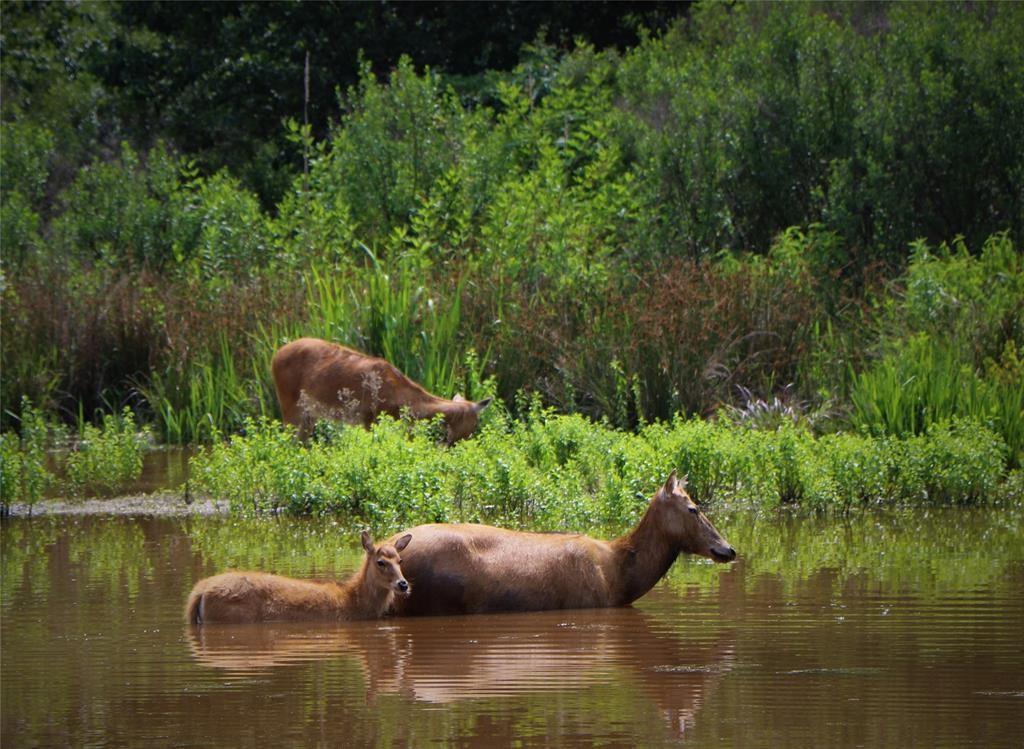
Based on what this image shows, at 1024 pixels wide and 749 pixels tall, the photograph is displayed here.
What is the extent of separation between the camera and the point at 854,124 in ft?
74.2

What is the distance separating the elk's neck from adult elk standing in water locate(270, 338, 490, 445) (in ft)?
18.2

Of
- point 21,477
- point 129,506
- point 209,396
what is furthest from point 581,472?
point 209,396

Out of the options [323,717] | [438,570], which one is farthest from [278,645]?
[323,717]

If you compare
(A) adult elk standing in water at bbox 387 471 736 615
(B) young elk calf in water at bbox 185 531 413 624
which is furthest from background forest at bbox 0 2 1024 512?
(B) young elk calf in water at bbox 185 531 413 624

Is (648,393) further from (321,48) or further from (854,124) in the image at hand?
(321,48)

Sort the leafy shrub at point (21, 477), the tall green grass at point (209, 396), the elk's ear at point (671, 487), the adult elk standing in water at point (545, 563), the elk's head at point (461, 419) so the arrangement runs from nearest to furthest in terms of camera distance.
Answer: the adult elk standing in water at point (545, 563) < the elk's ear at point (671, 487) < the leafy shrub at point (21, 477) < the elk's head at point (461, 419) < the tall green grass at point (209, 396)

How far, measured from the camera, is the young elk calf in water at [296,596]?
9.67m

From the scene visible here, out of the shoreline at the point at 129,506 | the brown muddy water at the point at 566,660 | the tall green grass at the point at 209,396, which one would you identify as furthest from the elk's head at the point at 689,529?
the tall green grass at the point at 209,396

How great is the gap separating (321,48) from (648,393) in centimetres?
2173

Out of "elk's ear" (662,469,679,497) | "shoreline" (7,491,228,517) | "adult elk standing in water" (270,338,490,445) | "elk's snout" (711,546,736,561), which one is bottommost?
"elk's snout" (711,546,736,561)

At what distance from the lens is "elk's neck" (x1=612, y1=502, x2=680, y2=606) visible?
10.3 metres

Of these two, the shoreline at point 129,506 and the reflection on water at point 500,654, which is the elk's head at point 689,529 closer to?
the reflection on water at point 500,654

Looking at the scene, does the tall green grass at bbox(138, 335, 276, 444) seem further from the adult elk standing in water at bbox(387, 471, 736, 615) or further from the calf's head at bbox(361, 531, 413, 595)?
the calf's head at bbox(361, 531, 413, 595)

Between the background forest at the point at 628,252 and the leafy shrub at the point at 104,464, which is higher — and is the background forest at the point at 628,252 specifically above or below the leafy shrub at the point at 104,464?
above
